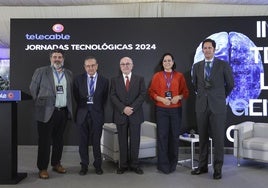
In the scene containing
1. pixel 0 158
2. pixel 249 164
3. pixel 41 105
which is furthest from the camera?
pixel 249 164

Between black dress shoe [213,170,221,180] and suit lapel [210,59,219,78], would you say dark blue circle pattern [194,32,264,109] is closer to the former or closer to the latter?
suit lapel [210,59,219,78]

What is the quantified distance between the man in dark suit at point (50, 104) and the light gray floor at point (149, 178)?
0.89 ft

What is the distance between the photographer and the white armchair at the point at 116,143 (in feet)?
16.8

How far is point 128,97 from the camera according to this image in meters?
4.71

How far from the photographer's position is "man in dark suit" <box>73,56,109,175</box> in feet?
15.1

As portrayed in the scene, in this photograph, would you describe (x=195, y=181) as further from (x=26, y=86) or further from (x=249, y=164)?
(x=26, y=86)

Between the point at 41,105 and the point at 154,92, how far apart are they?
5.42ft

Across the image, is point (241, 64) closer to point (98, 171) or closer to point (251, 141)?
point (251, 141)

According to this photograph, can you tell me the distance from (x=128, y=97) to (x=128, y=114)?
0.81 feet

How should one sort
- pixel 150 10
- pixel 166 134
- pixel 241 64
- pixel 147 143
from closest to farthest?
pixel 166 134, pixel 147 143, pixel 241 64, pixel 150 10

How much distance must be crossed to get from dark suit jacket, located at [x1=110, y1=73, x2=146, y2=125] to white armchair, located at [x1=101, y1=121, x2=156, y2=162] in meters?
0.48

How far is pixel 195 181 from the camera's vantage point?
4.30m

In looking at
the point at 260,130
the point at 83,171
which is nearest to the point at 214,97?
the point at 260,130

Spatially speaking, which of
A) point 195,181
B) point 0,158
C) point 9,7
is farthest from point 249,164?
point 9,7
